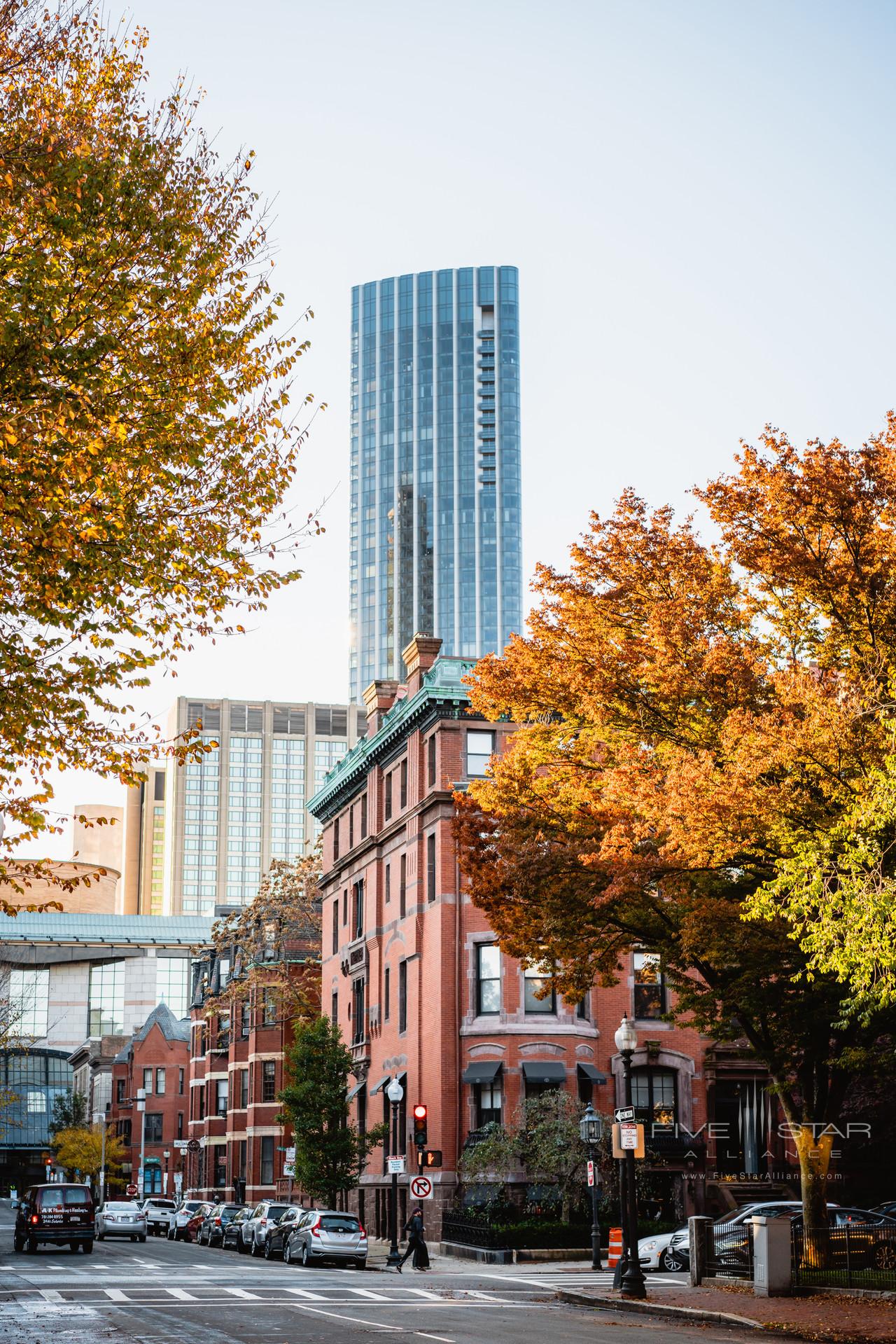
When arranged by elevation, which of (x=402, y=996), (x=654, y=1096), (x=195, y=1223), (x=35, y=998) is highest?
(x=35, y=998)

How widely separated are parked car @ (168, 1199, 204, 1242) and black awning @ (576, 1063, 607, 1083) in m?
23.2

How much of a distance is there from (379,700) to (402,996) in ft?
45.4

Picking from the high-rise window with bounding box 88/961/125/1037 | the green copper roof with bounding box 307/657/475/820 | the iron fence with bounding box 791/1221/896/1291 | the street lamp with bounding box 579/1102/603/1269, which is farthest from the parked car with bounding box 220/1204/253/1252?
the high-rise window with bounding box 88/961/125/1037

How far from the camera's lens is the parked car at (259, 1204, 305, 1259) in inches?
1777

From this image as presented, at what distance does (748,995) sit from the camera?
2934cm

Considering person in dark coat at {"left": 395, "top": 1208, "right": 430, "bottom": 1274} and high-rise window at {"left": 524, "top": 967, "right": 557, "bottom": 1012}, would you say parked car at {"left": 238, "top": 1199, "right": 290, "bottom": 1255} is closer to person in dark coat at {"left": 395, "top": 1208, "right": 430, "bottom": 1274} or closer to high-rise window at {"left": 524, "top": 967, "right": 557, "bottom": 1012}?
person in dark coat at {"left": 395, "top": 1208, "right": 430, "bottom": 1274}

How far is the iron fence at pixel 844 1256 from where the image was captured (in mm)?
27250

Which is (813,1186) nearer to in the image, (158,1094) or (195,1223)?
(195,1223)

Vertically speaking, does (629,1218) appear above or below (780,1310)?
above

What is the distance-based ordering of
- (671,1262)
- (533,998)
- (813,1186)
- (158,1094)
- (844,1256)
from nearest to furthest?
1. (844,1256)
2. (813,1186)
3. (671,1262)
4. (533,998)
5. (158,1094)

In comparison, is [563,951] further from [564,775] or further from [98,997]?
[98,997]

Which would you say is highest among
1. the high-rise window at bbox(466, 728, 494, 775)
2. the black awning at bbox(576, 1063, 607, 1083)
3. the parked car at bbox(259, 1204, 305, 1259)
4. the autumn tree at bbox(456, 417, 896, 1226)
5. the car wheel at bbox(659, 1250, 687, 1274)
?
the high-rise window at bbox(466, 728, 494, 775)

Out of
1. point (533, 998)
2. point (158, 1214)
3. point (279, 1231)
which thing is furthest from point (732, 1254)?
point (158, 1214)

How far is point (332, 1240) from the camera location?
40.8 meters
